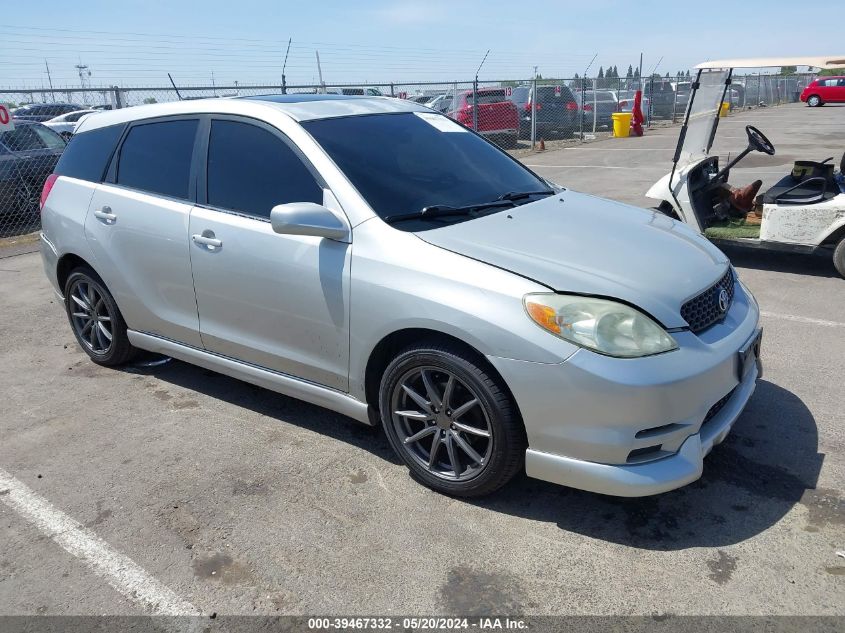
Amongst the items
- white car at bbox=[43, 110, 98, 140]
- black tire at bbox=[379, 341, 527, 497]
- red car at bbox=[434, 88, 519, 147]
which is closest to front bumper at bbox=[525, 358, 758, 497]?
black tire at bbox=[379, 341, 527, 497]

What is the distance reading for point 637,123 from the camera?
22.6 m

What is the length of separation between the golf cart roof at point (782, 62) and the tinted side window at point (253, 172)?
15.8 ft

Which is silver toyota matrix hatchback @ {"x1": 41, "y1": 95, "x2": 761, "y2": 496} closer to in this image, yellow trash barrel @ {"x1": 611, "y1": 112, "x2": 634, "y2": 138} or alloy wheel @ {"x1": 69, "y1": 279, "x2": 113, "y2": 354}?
alloy wheel @ {"x1": 69, "y1": 279, "x2": 113, "y2": 354}

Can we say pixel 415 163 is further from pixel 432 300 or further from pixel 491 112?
pixel 491 112

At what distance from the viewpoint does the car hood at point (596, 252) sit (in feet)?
9.55

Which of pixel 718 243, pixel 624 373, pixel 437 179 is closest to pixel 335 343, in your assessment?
pixel 437 179

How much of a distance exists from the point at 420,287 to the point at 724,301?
142 cm

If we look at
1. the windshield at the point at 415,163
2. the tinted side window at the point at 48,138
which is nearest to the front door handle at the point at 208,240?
the windshield at the point at 415,163

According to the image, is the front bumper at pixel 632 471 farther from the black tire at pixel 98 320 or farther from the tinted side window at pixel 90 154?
the tinted side window at pixel 90 154

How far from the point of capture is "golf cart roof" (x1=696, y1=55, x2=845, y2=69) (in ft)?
19.6

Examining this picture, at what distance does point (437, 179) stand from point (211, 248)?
4.18 ft

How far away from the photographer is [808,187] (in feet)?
20.9

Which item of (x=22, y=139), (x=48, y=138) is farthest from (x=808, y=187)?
(x=48, y=138)

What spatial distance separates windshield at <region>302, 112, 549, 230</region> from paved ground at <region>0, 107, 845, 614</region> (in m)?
1.34
